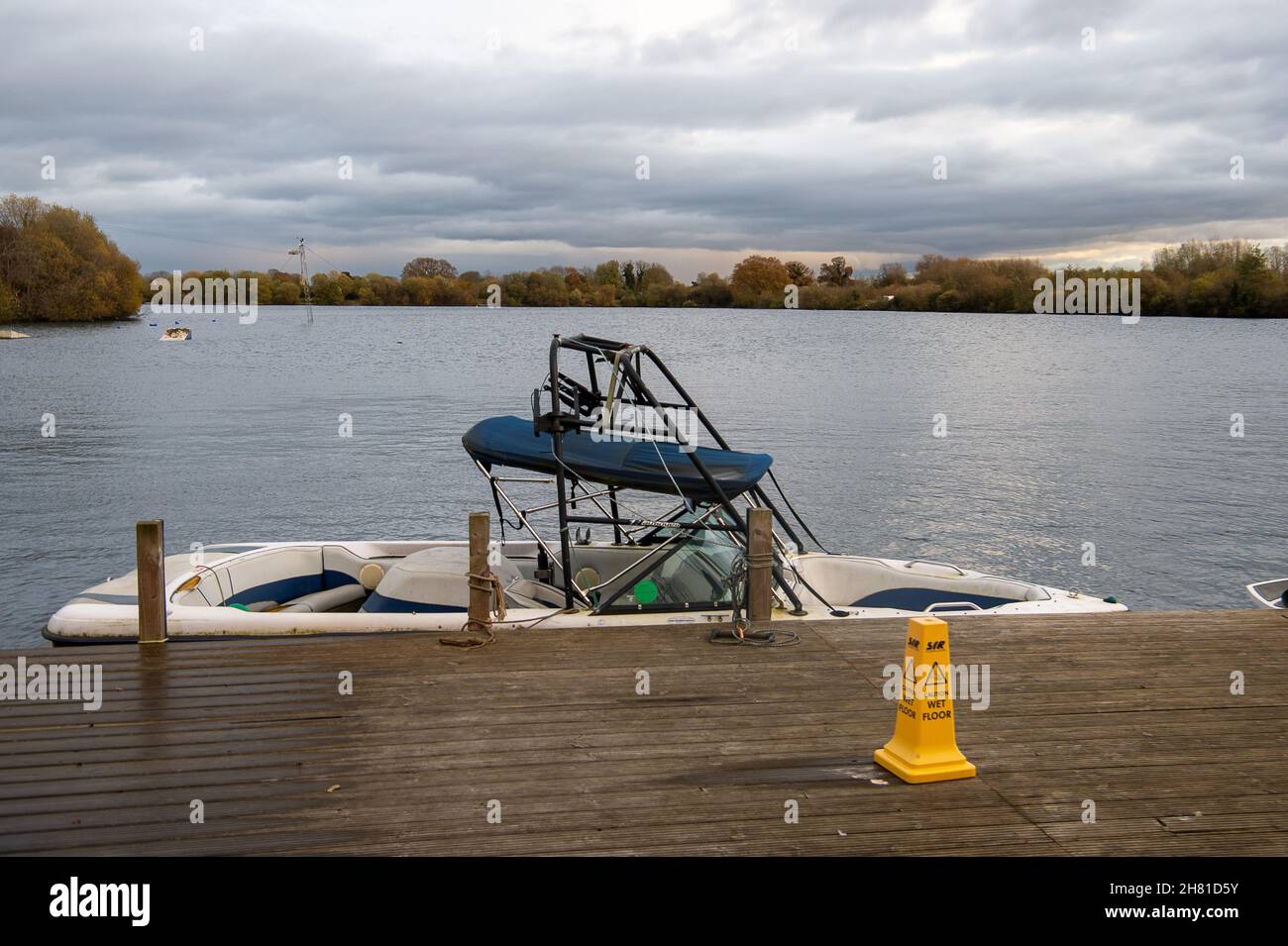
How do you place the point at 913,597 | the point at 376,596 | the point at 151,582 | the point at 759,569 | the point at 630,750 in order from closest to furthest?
the point at 630,750 → the point at 151,582 → the point at 759,569 → the point at 376,596 → the point at 913,597

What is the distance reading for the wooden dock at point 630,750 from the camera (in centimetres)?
506

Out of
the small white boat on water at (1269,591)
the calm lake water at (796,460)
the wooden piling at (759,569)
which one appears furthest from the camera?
the calm lake water at (796,460)

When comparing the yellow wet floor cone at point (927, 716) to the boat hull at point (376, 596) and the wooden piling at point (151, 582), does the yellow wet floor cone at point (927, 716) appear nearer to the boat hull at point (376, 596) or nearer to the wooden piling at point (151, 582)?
the boat hull at point (376, 596)

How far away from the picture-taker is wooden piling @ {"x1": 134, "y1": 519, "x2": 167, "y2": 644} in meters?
7.63

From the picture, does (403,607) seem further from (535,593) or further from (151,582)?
(151,582)

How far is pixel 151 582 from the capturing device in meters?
7.89

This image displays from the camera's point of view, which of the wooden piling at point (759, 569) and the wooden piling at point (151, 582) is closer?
the wooden piling at point (151, 582)

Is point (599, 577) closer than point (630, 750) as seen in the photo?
No

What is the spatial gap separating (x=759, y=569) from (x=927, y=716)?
9.66ft

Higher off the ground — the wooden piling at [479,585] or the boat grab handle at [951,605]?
the wooden piling at [479,585]

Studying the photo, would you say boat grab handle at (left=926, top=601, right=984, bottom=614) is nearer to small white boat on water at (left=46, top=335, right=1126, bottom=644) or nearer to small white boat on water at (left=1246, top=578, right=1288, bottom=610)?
small white boat on water at (left=46, top=335, right=1126, bottom=644)

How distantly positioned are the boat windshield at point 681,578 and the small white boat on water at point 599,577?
0.01 meters

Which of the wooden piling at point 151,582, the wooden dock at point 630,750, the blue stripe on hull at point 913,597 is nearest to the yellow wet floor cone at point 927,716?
the wooden dock at point 630,750

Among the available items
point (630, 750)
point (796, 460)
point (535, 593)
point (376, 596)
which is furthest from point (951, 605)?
point (796, 460)
